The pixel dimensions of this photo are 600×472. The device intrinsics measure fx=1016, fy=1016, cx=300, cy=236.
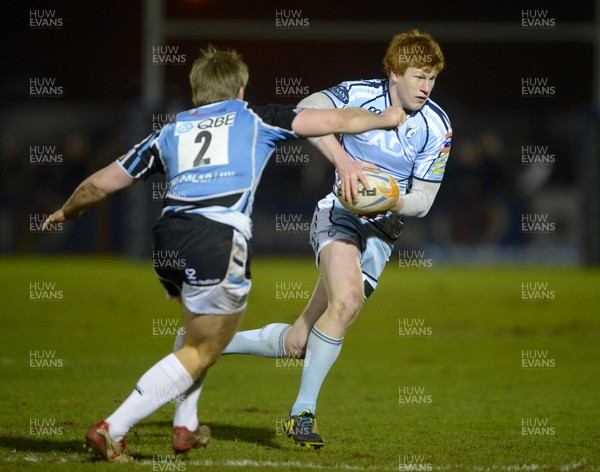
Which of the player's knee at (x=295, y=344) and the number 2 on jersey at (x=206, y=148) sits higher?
the number 2 on jersey at (x=206, y=148)

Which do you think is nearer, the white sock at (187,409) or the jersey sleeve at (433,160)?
the white sock at (187,409)

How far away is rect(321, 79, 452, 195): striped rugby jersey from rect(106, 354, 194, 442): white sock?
224cm

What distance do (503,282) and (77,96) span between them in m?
18.4

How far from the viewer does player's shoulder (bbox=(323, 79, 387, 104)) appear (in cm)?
658

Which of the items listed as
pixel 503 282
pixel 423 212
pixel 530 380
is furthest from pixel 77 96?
pixel 423 212

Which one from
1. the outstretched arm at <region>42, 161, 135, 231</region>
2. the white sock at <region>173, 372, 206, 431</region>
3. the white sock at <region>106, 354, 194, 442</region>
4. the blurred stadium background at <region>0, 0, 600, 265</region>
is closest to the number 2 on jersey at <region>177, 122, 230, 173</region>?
the outstretched arm at <region>42, 161, 135, 231</region>

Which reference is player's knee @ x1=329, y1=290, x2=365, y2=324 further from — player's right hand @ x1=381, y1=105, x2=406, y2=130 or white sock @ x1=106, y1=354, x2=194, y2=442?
white sock @ x1=106, y1=354, x2=194, y2=442

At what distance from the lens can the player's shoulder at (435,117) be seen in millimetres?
6680

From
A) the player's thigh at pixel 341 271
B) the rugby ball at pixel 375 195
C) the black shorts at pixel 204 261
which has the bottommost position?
the player's thigh at pixel 341 271

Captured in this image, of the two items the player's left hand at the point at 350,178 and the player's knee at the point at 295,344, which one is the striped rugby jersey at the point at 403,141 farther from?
the player's knee at the point at 295,344

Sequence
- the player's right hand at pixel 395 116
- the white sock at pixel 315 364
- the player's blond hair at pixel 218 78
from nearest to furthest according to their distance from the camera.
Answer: the player's blond hair at pixel 218 78 → the player's right hand at pixel 395 116 → the white sock at pixel 315 364

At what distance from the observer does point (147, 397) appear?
5.10 metres

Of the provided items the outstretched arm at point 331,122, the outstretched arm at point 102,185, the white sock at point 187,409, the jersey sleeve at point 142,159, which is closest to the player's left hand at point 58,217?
the outstretched arm at point 102,185

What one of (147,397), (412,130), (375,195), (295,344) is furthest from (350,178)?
(147,397)
